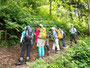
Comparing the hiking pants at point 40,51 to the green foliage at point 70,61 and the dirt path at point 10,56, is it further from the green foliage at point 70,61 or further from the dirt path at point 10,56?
the green foliage at point 70,61

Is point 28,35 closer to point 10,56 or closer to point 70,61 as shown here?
point 10,56

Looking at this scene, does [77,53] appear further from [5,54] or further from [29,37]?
[5,54]

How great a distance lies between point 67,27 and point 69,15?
679 cm

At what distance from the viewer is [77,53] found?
14.4 feet

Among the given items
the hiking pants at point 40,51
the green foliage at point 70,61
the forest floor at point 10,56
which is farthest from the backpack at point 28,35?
the green foliage at point 70,61

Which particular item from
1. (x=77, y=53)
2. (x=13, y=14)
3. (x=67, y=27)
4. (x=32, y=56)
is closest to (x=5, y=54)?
(x=32, y=56)

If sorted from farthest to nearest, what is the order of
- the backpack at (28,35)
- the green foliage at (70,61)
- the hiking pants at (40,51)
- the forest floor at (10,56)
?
the hiking pants at (40,51) < the backpack at (28,35) < the forest floor at (10,56) < the green foliage at (70,61)

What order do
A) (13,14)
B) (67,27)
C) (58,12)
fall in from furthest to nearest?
1. (58,12)
2. (67,27)
3. (13,14)

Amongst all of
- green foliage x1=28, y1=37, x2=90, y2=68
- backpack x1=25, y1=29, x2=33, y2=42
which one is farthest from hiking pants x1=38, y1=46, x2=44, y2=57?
green foliage x1=28, y1=37, x2=90, y2=68

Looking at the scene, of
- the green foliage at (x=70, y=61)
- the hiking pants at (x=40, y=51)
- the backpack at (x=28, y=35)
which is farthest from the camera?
the hiking pants at (x=40, y=51)

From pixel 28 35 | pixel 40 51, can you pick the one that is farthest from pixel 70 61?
pixel 28 35

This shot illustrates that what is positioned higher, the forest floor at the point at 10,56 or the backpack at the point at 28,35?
the backpack at the point at 28,35

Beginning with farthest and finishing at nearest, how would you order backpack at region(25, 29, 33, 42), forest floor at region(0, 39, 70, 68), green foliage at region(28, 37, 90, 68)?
1. backpack at region(25, 29, 33, 42)
2. forest floor at region(0, 39, 70, 68)
3. green foliage at region(28, 37, 90, 68)

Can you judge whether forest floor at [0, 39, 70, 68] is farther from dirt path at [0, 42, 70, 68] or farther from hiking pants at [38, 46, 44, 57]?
hiking pants at [38, 46, 44, 57]
